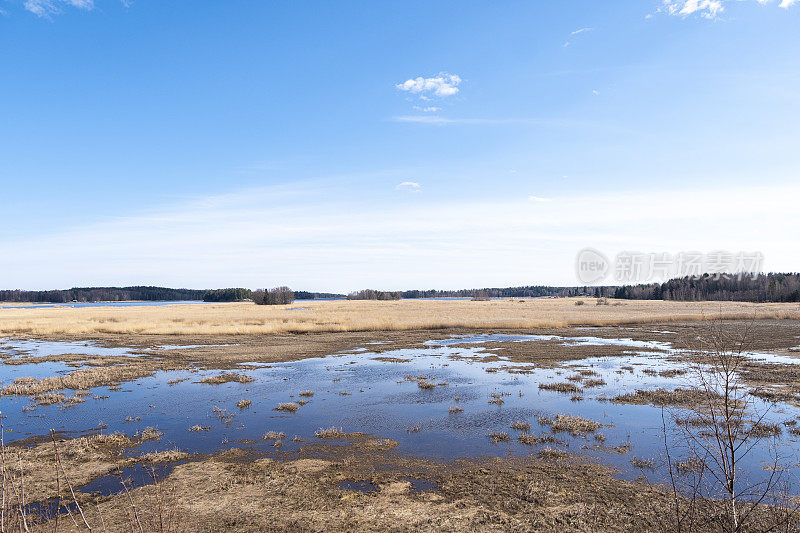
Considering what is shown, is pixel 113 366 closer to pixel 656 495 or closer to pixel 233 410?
pixel 233 410

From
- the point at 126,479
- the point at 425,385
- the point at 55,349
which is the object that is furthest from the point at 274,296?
the point at 126,479

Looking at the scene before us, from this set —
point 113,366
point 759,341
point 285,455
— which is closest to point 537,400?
point 285,455

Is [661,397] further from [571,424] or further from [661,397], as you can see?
[571,424]

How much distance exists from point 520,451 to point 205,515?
794 cm

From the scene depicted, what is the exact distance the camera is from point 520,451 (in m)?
11.9

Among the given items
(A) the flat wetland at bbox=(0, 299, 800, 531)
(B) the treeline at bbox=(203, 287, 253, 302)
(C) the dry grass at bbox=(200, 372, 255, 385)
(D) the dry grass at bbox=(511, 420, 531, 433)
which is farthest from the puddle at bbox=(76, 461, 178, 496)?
(B) the treeline at bbox=(203, 287, 253, 302)

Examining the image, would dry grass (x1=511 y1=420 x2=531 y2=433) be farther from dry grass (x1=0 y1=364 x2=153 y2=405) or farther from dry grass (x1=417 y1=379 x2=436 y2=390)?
dry grass (x1=0 y1=364 x2=153 y2=405)

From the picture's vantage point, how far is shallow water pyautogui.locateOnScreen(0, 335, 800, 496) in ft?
40.9

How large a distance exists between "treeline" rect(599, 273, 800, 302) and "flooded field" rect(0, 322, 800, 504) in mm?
119914

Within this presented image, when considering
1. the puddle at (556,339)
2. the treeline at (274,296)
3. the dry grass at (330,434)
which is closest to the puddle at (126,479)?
the dry grass at (330,434)

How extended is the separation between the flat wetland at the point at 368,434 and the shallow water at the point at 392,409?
10 centimetres

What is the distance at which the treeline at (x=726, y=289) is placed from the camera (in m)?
120

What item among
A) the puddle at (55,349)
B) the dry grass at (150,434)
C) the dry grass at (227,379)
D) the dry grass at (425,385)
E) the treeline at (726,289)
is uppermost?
the treeline at (726,289)

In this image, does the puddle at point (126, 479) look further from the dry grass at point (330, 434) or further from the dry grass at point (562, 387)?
the dry grass at point (562, 387)
